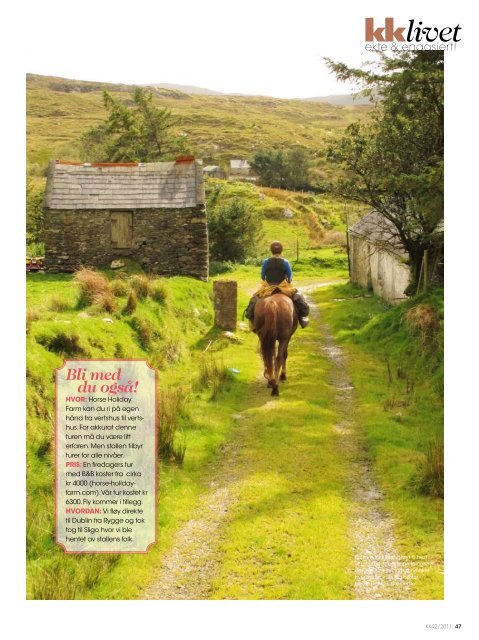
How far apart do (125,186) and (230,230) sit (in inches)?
549

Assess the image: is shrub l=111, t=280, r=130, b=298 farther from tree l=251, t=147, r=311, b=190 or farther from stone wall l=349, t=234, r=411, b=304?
tree l=251, t=147, r=311, b=190

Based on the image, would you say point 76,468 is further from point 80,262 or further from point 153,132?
point 153,132

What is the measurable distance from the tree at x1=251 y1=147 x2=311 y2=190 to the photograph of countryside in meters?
55.3

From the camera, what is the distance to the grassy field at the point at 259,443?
5973 millimetres

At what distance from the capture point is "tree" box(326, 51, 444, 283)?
11328mm


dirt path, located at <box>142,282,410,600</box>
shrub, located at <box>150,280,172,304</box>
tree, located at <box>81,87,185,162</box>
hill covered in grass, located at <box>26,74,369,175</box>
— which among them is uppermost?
hill covered in grass, located at <box>26,74,369,175</box>

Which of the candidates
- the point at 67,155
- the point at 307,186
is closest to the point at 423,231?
the point at 67,155

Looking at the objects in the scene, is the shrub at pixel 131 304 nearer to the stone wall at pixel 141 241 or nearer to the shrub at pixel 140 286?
the shrub at pixel 140 286

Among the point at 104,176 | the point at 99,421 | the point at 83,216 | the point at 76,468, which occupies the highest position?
the point at 104,176

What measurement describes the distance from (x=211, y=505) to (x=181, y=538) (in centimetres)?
81

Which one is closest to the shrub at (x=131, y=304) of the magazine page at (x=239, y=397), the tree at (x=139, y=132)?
the magazine page at (x=239, y=397)

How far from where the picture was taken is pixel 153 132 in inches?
1951

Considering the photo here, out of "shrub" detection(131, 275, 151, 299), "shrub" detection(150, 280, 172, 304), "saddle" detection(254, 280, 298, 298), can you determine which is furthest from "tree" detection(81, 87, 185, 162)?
"saddle" detection(254, 280, 298, 298)

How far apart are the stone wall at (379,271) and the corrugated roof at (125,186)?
22.4 ft
